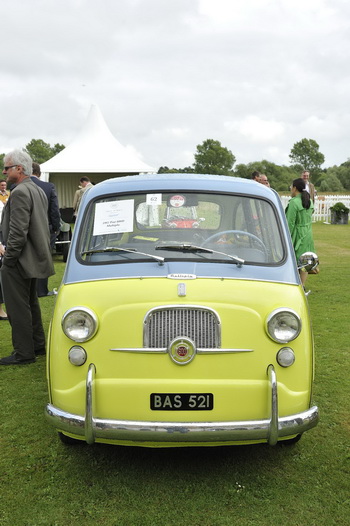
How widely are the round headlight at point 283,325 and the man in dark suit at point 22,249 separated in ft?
9.57

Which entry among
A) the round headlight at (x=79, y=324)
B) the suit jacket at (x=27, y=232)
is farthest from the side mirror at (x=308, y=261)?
the suit jacket at (x=27, y=232)

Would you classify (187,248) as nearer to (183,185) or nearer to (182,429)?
(183,185)

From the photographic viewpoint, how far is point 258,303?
3484 mm

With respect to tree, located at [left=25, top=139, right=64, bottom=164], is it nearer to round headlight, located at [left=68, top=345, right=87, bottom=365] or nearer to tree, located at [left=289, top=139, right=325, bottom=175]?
tree, located at [left=289, top=139, right=325, bottom=175]

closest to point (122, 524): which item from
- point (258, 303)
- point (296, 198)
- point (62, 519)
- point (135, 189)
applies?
point (62, 519)

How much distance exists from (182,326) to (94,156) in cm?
2183

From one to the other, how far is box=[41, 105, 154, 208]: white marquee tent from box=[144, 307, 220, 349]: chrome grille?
20.3 meters

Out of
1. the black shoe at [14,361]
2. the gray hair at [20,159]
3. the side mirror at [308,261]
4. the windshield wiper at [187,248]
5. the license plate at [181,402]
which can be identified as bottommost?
the black shoe at [14,361]

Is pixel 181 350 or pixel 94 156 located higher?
pixel 94 156

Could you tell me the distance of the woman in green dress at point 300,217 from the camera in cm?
877

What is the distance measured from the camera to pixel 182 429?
3275mm

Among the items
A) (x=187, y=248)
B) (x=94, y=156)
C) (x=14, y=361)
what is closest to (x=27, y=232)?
(x=14, y=361)

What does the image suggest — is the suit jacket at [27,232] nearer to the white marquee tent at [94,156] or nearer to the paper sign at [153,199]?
the paper sign at [153,199]

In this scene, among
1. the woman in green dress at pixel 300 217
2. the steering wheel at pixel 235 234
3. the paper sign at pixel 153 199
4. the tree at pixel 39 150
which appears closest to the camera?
the steering wheel at pixel 235 234
